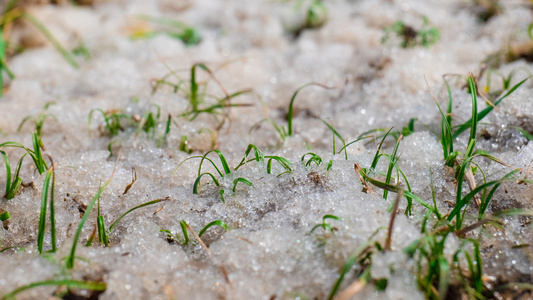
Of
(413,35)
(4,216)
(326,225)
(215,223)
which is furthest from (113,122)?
(413,35)

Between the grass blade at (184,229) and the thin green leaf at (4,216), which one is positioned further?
the thin green leaf at (4,216)

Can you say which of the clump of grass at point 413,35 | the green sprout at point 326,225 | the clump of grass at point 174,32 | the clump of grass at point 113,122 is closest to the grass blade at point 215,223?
the green sprout at point 326,225

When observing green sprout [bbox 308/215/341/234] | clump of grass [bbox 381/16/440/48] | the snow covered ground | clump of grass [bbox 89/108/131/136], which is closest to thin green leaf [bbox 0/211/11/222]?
the snow covered ground

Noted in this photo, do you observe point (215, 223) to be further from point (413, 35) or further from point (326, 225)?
point (413, 35)

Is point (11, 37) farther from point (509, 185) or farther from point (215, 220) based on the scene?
point (509, 185)

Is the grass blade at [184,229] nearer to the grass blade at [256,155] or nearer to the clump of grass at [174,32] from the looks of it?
the grass blade at [256,155]

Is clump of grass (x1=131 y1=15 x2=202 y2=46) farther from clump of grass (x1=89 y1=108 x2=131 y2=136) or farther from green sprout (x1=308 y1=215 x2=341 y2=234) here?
green sprout (x1=308 y1=215 x2=341 y2=234)
